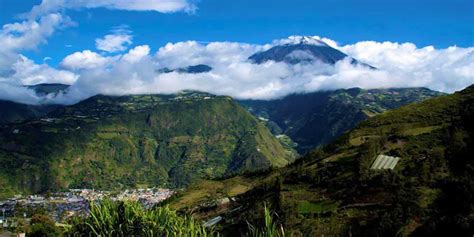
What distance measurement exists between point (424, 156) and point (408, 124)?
50647 millimetres

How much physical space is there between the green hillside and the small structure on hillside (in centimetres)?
163

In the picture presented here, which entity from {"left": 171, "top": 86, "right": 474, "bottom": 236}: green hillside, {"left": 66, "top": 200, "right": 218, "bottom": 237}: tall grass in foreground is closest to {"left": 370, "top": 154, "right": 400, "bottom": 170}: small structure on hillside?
{"left": 171, "top": 86, "right": 474, "bottom": 236}: green hillside

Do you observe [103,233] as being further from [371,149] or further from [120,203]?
[371,149]

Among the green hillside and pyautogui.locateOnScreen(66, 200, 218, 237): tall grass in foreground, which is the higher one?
pyautogui.locateOnScreen(66, 200, 218, 237): tall grass in foreground

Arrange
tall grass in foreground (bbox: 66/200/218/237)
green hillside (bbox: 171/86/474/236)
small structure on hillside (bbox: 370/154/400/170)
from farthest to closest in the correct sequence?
small structure on hillside (bbox: 370/154/400/170)
green hillside (bbox: 171/86/474/236)
tall grass in foreground (bbox: 66/200/218/237)

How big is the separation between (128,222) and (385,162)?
365 ft

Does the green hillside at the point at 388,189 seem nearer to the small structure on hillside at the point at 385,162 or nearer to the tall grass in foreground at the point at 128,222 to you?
the small structure on hillside at the point at 385,162

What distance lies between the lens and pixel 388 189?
350 feet

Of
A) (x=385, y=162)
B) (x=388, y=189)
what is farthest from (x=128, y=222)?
(x=385, y=162)

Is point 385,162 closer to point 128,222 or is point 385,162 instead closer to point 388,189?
point 388,189

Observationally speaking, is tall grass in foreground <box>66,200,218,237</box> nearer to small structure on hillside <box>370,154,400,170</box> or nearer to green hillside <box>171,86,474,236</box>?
green hillside <box>171,86,474,236</box>

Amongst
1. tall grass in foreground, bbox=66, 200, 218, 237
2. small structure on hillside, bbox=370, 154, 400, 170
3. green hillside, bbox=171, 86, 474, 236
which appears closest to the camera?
tall grass in foreground, bbox=66, 200, 218, 237

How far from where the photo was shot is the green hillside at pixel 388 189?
7356 cm

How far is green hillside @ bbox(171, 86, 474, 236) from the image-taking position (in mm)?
73562
